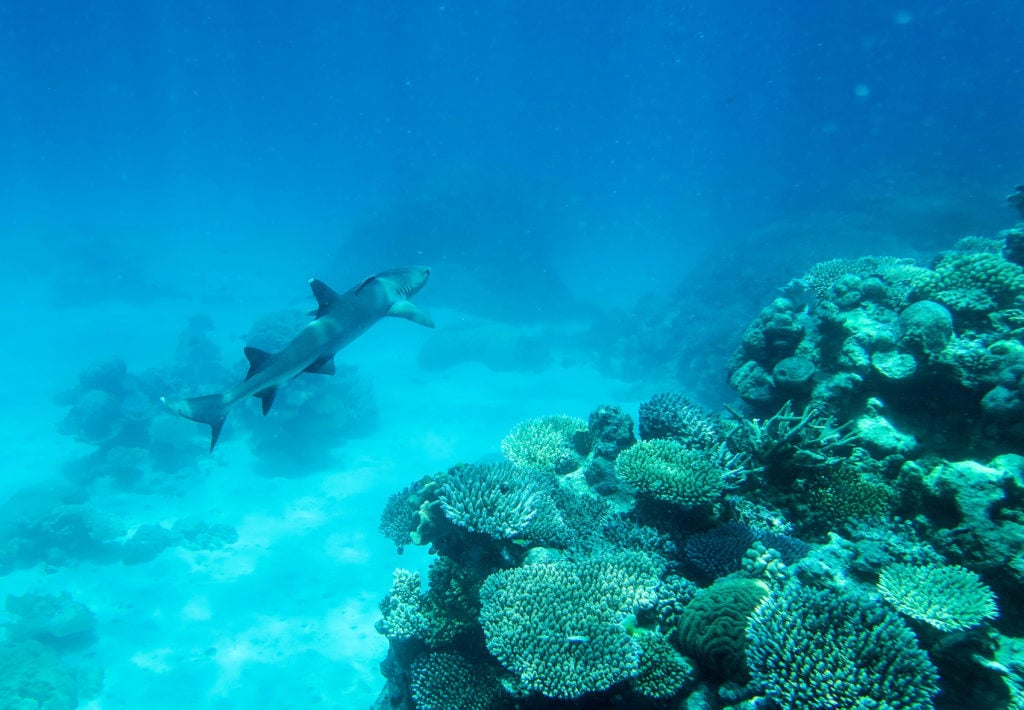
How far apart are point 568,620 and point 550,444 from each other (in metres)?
4.11

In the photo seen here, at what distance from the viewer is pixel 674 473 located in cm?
546

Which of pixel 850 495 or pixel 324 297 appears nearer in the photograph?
pixel 850 495

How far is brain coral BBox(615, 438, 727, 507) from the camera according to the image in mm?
5301

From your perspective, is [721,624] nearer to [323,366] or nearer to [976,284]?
[323,366]

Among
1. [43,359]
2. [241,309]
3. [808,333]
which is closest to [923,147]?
[808,333]

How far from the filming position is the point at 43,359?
34406 millimetres

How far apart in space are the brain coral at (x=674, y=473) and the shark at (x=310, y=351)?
3424 millimetres

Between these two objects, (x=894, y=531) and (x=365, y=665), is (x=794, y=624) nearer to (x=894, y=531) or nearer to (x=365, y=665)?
(x=894, y=531)

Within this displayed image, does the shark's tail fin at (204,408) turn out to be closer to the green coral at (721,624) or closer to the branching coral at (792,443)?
the green coral at (721,624)

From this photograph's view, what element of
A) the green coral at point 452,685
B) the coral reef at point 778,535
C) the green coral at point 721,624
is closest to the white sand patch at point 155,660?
the coral reef at point 778,535

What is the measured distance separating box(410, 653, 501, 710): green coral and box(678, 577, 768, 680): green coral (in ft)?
6.30

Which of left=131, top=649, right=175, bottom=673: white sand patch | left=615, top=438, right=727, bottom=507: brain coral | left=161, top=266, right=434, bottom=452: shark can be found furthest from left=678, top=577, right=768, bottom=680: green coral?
left=131, top=649, right=175, bottom=673: white sand patch

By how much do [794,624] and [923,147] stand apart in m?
72.3

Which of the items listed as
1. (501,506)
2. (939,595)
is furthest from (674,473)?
(939,595)
